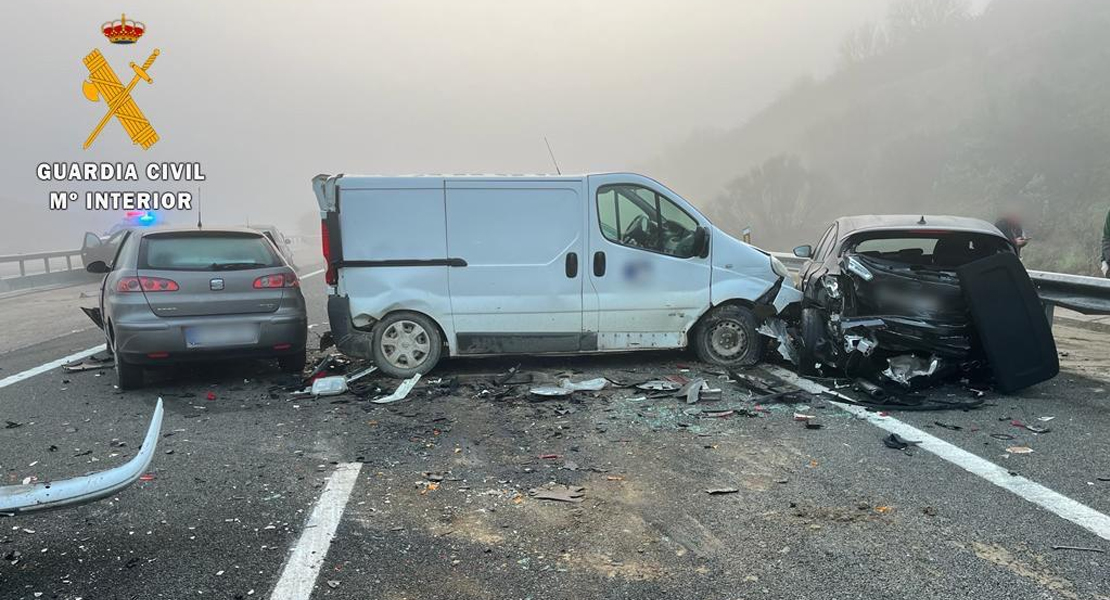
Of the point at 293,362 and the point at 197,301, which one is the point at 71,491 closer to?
the point at 197,301

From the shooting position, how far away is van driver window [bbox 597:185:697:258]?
22.0 ft

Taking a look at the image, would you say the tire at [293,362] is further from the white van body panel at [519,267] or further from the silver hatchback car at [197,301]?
the white van body panel at [519,267]

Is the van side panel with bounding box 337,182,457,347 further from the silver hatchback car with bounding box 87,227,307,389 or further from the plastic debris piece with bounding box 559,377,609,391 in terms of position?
the plastic debris piece with bounding box 559,377,609,391

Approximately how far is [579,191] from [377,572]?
14.5ft

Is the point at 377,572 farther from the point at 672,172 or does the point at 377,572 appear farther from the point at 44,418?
the point at 672,172

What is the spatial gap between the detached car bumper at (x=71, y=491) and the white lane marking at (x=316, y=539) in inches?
31.0

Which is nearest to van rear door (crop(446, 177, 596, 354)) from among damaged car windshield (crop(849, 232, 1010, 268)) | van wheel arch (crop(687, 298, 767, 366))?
van wheel arch (crop(687, 298, 767, 366))

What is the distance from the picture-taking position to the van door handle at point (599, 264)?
6672 millimetres

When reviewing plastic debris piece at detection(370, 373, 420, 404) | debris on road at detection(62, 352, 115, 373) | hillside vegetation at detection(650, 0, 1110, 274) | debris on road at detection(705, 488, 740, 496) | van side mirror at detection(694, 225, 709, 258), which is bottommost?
debris on road at detection(705, 488, 740, 496)

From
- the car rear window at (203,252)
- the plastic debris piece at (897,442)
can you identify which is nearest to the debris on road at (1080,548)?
the plastic debris piece at (897,442)

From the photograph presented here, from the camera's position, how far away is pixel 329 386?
624cm

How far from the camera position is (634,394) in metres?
6.01

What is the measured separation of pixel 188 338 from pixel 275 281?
0.93m

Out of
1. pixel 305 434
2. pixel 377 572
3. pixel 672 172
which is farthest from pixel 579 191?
pixel 672 172
